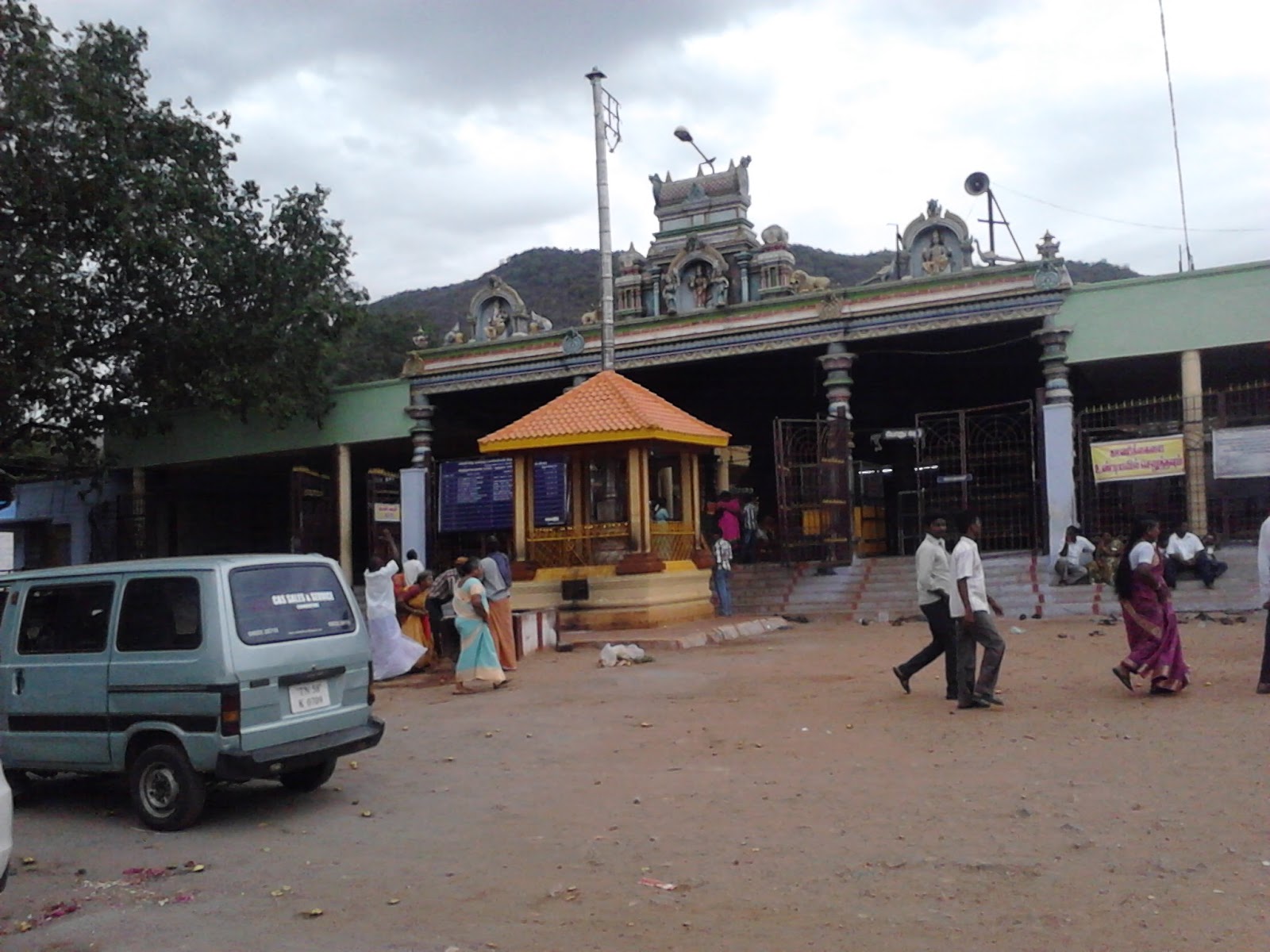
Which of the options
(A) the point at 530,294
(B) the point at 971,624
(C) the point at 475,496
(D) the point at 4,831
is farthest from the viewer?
(A) the point at 530,294

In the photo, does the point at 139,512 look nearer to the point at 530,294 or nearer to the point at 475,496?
the point at 475,496

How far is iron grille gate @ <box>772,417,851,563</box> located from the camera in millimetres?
17953

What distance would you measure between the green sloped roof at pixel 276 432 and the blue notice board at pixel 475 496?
2.26m

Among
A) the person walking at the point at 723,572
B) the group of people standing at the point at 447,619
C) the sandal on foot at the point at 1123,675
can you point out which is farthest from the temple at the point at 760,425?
the sandal on foot at the point at 1123,675

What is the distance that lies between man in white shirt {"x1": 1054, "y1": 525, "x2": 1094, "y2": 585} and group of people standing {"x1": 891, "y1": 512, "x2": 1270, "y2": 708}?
24.4 feet

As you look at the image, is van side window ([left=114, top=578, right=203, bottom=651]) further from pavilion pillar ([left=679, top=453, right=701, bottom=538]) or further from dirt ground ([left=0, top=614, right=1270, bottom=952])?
pavilion pillar ([left=679, top=453, right=701, bottom=538])

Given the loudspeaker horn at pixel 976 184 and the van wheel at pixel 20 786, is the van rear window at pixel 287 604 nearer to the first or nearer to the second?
the van wheel at pixel 20 786

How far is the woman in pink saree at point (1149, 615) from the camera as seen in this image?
8.45 m

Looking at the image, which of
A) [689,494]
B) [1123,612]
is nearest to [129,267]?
[689,494]

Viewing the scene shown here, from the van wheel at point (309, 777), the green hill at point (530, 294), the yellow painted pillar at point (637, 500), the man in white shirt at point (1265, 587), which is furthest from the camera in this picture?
the green hill at point (530, 294)

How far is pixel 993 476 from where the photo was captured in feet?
62.1

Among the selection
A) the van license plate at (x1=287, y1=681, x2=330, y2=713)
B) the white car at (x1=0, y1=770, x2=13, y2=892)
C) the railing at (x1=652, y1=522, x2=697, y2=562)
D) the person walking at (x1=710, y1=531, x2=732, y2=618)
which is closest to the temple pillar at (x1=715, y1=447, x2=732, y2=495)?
the railing at (x1=652, y1=522, x2=697, y2=562)

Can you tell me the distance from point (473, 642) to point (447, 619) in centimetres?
163

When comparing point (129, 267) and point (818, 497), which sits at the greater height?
point (129, 267)
